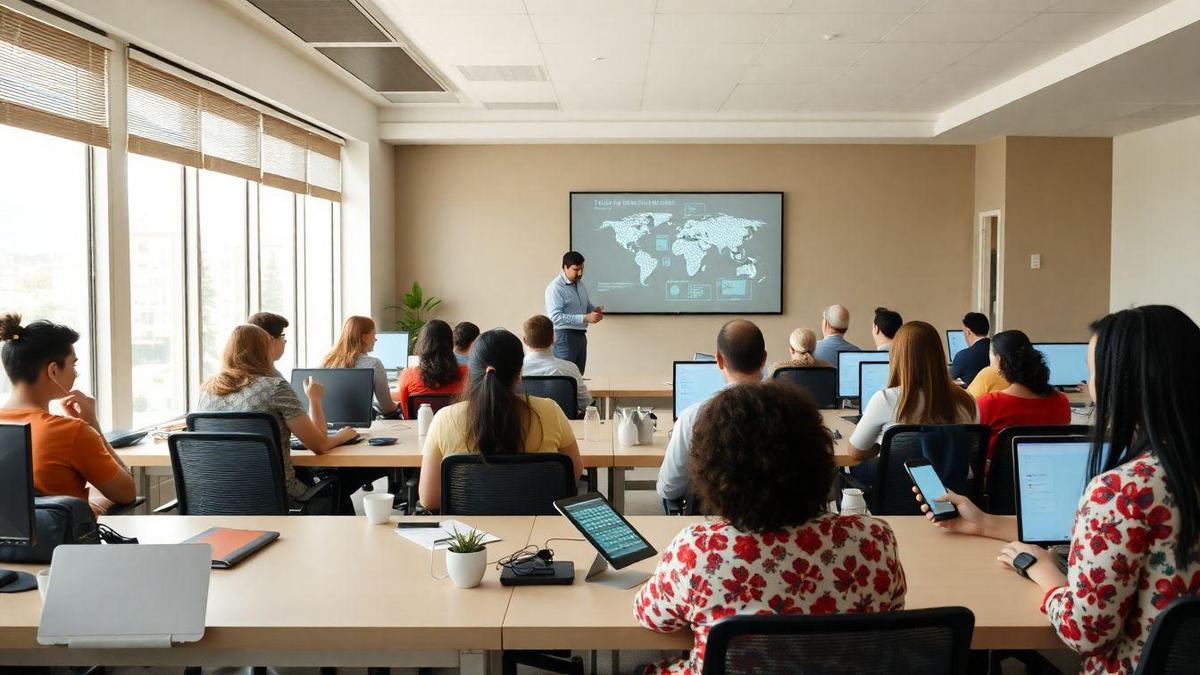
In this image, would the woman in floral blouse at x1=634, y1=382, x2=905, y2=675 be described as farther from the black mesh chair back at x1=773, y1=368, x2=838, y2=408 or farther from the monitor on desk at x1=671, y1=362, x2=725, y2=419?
the black mesh chair back at x1=773, y1=368, x2=838, y2=408

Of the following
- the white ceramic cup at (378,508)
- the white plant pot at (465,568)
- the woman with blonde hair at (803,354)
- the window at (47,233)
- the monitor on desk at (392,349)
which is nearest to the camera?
the white plant pot at (465,568)

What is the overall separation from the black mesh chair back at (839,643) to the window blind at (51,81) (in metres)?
3.96

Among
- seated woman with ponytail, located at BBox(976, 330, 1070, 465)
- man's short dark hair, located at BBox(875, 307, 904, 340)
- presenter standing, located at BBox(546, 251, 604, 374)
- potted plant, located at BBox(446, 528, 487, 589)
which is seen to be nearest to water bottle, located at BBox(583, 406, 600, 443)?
seated woman with ponytail, located at BBox(976, 330, 1070, 465)

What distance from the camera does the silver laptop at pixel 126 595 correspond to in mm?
1717

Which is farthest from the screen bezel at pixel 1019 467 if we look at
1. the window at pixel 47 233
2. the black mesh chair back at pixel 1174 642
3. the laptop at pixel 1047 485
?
the window at pixel 47 233

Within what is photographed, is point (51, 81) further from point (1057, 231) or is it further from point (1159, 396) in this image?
point (1057, 231)

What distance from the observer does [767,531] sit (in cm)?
156

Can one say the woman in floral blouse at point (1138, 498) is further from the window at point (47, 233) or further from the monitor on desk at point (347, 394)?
the window at point (47, 233)

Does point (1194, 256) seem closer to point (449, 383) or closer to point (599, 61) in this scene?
point (599, 61)

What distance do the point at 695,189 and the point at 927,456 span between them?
660 cm

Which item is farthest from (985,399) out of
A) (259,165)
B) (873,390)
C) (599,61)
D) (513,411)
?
(259,165)

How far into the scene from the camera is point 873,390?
5.03 metres

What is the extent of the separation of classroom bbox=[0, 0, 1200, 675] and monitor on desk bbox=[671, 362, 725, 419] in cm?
2

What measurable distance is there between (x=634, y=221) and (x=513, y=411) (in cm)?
682
